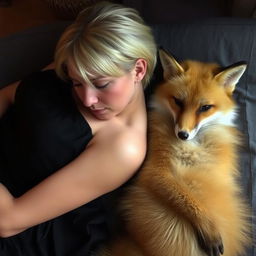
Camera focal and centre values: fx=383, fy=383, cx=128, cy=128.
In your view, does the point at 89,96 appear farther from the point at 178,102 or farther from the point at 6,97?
the point at 6,97

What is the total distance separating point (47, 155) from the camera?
1.16 meters

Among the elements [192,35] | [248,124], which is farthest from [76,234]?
[192,35]

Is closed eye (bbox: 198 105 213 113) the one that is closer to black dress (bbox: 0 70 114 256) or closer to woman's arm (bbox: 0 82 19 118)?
black dress (bbox: 0 70 114 256)

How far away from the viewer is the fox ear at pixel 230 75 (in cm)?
117

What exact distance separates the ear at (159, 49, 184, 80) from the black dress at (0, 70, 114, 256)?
32 cm

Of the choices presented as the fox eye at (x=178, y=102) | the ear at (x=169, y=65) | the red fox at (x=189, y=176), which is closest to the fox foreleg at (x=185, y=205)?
the red fox at (x=189, y=176)

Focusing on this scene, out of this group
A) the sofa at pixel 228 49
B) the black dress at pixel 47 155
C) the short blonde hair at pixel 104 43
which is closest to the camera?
the short blonde hair at pixel 104 43

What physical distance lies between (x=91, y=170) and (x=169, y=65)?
1.42 ft

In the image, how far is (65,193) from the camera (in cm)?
110

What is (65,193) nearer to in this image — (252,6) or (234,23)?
(234,23)

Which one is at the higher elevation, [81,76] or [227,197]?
[81,76]

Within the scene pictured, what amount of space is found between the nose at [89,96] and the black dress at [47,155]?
0.33 feet

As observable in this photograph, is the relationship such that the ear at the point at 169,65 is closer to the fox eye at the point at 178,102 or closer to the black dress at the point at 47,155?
the fox eye at the point at 178,102

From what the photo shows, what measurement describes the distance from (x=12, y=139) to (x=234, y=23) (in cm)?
90
